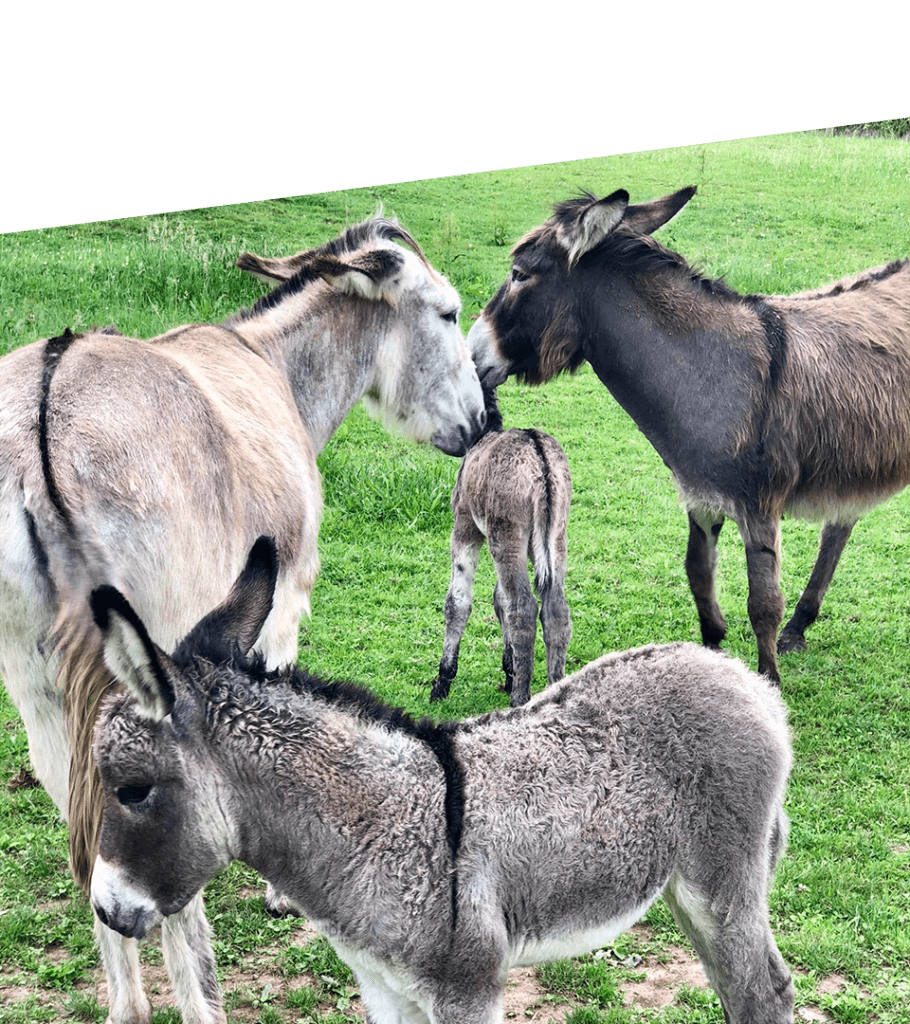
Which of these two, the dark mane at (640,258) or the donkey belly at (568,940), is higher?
the dark mane at (640,258)

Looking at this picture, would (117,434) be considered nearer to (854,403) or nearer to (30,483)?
(30,483)

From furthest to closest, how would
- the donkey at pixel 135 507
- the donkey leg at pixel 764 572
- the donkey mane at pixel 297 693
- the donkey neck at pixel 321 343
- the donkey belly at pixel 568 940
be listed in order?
the donkey leg at pixel 764 572
the donkey neck at pixel 321 343
the donkey at pixel 135 507
the donkey belly at pixel 568 940
the donkey mane at pixel 297 693

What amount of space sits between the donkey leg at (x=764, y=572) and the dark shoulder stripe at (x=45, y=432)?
3.51 meters

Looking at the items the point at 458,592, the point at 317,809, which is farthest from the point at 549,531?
the point at 317,809

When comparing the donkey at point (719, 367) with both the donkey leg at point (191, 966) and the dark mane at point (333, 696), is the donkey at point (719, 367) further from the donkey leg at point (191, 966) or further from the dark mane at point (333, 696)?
the donkey leg at point (191, 966)

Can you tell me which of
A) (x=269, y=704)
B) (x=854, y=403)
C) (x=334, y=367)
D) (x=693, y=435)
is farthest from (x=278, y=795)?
(x=854, y=403)

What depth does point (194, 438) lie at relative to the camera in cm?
356

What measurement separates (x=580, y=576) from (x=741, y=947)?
14.8 ft

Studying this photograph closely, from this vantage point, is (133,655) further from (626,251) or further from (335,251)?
(626,251)

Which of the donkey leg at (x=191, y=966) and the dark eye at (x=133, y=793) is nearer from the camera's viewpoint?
the dark eye at (x=133, y=793)

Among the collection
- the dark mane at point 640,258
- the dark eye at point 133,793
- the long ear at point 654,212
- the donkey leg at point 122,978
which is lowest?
the donkey leg at point 122,978

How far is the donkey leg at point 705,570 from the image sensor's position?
6.01m

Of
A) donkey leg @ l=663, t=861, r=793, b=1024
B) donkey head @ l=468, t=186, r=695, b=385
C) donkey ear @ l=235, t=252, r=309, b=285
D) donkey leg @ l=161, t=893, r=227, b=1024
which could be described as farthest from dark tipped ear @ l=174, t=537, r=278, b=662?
donkey head @ l=468, t=186, r=695, b=385

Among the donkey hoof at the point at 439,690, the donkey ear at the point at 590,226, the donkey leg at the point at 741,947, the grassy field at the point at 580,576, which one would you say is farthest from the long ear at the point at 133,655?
→ the donkey ear at the point at 590,226
